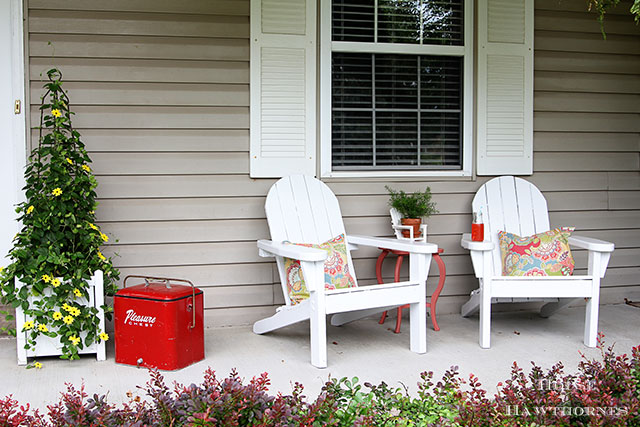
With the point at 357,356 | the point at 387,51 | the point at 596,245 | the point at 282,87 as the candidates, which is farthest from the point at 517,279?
the point at 282,87

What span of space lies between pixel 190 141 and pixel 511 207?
201 centimetres

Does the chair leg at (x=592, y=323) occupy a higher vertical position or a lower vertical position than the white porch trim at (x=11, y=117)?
lower

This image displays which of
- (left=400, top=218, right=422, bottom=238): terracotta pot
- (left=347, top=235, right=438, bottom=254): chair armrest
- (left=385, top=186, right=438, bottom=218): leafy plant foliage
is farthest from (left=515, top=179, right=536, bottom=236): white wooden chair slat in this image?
(left=347, top=235, right=438, bottom=254): chair armrest

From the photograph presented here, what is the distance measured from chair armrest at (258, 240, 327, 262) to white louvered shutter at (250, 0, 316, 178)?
0.50 meters

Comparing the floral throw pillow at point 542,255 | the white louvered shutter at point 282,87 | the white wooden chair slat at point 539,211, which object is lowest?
the floral throw pillow at point 542,255

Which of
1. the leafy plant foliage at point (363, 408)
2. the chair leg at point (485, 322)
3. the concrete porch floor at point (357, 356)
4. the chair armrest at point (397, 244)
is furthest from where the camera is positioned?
the chair leg at point (485, 322)

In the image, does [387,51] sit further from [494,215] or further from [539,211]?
[539,211]

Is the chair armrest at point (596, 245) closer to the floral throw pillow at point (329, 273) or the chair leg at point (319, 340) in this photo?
the floral throw pillow at point (329, 273)

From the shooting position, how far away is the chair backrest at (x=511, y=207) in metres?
3.89

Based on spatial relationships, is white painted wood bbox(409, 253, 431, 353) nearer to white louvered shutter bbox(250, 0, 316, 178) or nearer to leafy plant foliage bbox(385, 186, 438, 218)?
leafy plant foliage bbox(385, 186, 438, 218)

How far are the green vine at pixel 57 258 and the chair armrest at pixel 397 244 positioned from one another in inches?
53.9

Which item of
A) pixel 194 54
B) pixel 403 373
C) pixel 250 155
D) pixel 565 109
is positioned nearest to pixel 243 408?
A: pixel 403 373

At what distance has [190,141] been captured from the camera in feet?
12.1

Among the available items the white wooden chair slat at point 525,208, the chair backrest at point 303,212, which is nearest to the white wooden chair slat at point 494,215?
the white wooden chair slat at point 525,208
